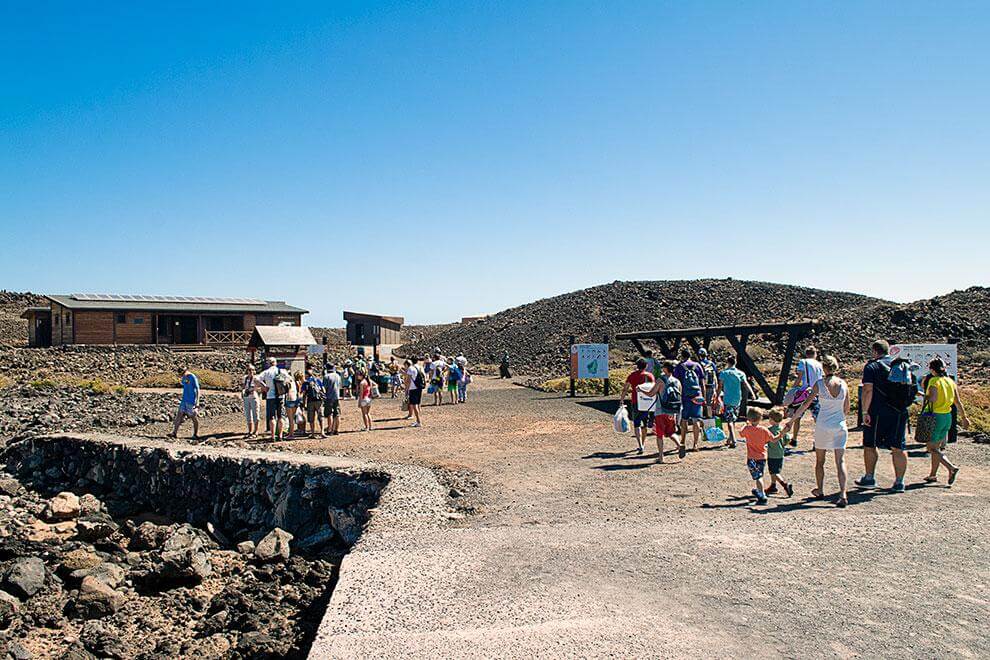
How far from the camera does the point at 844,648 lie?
412 cm

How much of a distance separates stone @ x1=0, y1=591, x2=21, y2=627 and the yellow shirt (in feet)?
33.9

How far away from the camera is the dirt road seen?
4262 millimetres

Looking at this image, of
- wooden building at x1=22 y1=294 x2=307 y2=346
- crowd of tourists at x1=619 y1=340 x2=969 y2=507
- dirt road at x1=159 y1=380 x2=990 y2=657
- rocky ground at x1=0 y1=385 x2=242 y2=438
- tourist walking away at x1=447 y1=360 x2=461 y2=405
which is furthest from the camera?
wooden building at x1=22 y1=294 x2=307 y2=346

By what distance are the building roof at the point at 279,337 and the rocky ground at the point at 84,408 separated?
6.30ft

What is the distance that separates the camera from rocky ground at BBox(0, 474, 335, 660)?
638cm

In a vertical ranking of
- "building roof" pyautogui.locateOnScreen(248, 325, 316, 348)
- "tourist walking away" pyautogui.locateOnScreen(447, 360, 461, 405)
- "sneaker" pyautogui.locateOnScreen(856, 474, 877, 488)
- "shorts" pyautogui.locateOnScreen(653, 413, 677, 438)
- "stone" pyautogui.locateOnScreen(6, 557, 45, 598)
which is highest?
"building roof" pyautogui.locateOnScreen(248, 325, 316, 348)

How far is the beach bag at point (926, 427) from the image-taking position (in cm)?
828

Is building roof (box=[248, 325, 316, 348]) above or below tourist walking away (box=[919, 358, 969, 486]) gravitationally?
above

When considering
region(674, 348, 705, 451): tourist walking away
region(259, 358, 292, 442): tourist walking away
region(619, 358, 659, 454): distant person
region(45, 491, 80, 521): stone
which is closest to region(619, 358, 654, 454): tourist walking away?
region(619, 358, 659, 454): distant person

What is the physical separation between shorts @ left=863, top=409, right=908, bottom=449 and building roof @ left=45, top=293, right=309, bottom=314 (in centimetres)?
3430

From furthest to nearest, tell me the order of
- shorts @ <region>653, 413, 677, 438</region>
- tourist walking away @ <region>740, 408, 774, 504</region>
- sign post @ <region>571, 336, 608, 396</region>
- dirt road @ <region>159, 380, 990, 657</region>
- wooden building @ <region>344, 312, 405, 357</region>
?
wooden building @ <region>344, 312, 405, 357</region> < sign post @ <region>571, 336, 608, 396</region> < shorts @ <region>653, 413, 677, 438</region> < tourist walking away @ <region>740, 408, 774, 504</region> < dirt road @ <region>159, 380, 990, 657</region>

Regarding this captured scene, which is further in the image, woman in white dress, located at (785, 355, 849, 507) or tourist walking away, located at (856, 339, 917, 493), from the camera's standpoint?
tourist walking away, located at (856, 339, 917, 493)

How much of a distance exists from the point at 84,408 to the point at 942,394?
64.4 feet

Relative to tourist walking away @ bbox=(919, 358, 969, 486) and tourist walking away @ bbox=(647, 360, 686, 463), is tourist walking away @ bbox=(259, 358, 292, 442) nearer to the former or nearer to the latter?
tourist walking away @ bbox=(647, 360, 686, 463)
